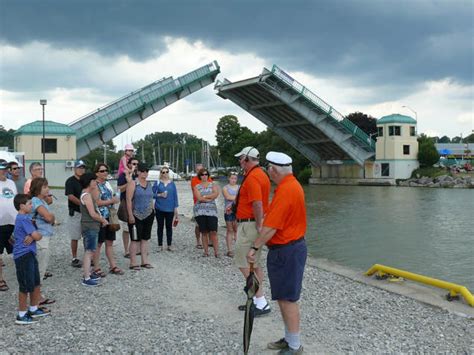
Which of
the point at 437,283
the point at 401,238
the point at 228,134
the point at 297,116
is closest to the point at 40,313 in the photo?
the point at 437,283

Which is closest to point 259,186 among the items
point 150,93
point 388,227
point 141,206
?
point 141,206

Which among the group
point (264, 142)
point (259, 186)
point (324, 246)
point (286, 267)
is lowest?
point (324, 246)

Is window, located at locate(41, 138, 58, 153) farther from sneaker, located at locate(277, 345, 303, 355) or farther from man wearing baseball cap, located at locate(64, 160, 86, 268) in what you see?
sneaker, located at locate(277, 345, 303, 355)

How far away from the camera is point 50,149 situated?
3228cm

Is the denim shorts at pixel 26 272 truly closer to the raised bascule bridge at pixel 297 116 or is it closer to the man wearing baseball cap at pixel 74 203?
the man wearing baseball cap at pixel 74 203

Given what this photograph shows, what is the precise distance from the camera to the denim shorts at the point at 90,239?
5613mm

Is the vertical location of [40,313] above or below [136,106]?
below

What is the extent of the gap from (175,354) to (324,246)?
8.49 metres

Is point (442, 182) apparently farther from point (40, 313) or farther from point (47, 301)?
point (40, 313)

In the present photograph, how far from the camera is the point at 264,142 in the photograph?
53469mm

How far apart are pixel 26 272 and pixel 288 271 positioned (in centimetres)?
248

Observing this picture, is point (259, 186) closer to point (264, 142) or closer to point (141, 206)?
point (141, 206)

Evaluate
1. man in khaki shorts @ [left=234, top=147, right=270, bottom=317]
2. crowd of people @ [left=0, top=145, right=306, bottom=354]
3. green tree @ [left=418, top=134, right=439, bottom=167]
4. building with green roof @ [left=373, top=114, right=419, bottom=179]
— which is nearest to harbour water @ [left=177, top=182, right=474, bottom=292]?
crowd of people @ [left=0, top=145, right=306, bottom=354]

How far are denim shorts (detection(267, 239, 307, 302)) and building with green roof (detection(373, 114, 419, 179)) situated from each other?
131 ft
